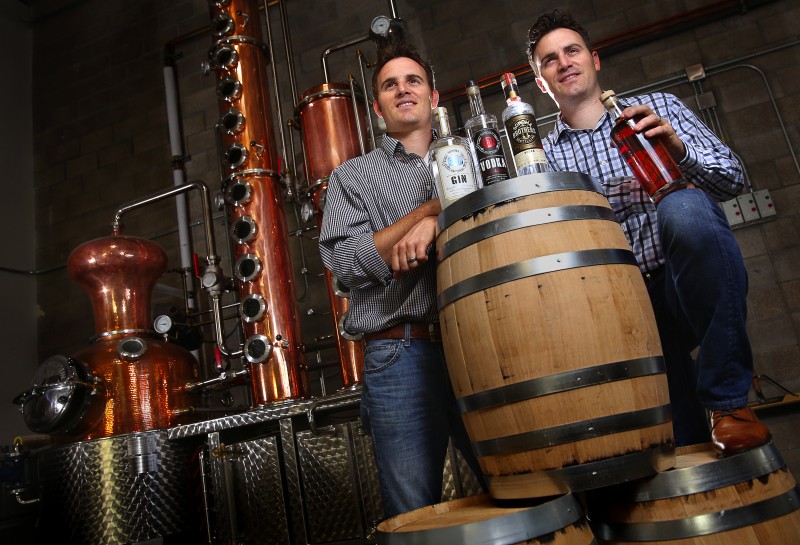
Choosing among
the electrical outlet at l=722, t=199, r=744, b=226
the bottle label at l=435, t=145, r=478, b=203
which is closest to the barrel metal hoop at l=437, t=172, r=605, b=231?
the bottle label at l=435, t=145, r=478, b=203

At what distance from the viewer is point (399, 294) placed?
5.22 ft

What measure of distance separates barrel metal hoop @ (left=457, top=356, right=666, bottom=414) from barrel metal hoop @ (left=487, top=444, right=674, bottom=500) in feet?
0.45

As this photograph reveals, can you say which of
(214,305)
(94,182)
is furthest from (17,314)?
(214,305)

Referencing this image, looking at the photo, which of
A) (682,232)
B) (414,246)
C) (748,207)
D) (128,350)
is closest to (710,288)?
(682,232)

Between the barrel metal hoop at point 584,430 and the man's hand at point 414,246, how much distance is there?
456 mm

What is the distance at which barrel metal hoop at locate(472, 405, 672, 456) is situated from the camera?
41.4 inches

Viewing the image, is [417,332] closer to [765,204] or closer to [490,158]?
[490,158]

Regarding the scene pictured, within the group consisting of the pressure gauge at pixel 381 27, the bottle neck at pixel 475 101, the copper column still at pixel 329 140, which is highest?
the pressure gauge at pixel 381 27

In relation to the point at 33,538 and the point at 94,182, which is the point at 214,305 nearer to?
the point at 33,538

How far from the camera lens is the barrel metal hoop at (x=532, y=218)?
115cm

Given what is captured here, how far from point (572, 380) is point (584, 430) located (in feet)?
0.29

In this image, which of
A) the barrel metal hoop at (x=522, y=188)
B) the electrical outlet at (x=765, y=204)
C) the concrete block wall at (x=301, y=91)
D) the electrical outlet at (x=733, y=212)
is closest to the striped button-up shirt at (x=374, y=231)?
the barrel metal hoop at (x=522, y=188)

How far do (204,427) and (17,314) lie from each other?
314 cm

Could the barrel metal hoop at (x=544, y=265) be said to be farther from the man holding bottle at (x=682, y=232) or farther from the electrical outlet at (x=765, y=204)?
the electrical outlet at (x=765, y=204)
